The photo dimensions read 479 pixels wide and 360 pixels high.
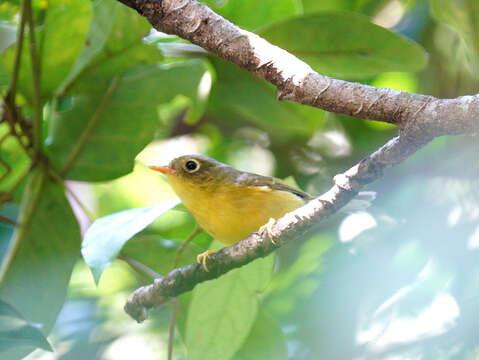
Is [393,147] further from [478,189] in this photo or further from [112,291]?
[112,291]

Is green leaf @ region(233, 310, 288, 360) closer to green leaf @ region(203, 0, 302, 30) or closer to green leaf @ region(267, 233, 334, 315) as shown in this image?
green leaf @ region(267, 233, 334, 315)

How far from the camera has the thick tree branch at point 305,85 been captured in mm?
1016

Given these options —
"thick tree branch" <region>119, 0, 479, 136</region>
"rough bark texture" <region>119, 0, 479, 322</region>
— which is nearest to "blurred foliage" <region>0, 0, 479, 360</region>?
"rough bark texture" <region>119, 0, 479, 322</region>

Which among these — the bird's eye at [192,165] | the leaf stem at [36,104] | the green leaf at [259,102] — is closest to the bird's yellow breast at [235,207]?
the bird's eye at [192,165]

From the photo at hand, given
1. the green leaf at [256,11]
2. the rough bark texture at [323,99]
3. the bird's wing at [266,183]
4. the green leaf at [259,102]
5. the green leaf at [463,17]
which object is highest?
the rough bark texture at [323,99]

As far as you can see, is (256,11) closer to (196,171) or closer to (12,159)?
(196,171)

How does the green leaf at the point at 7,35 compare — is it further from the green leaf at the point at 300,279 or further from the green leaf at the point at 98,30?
the green leaf at the point at 300,279

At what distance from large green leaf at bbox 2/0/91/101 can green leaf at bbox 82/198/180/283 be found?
641mm

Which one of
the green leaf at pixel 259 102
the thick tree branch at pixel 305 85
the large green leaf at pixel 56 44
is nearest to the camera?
the thick tree branch at pixel 305 85

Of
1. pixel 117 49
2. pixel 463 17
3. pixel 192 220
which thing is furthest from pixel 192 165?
pixel 463 17

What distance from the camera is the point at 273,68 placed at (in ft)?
3.79

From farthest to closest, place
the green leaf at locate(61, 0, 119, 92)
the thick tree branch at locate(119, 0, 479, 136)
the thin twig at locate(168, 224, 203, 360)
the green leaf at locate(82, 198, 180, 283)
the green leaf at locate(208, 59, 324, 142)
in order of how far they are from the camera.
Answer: the green leaf at locate(208, 59, 324, 142) < the green leaf at locate(61, 0, 119, 92) < the thin twig at locate(168, 224, 203, 360) < the green leaf at locate(82, 198, 180, 283) < the thick tree branch at locate(119, 0, 479, 136)

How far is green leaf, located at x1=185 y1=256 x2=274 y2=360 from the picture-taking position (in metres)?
1.70

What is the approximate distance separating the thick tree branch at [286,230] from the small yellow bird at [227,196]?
0.44 metres
